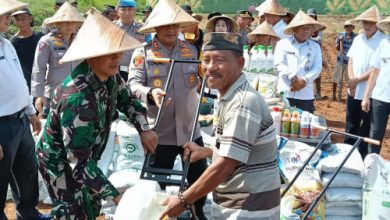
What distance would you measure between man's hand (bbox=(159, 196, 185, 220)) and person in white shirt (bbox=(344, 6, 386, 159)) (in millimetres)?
4486

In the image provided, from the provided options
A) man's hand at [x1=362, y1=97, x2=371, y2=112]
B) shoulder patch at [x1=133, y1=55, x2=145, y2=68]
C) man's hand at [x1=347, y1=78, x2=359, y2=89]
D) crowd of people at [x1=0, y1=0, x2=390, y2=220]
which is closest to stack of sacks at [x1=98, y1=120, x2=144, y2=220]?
crowd of people at [x1=0, y1=0, x2=390, y2=220]

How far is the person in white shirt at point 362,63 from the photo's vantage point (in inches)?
261

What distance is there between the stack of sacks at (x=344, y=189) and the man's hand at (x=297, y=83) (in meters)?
1.63

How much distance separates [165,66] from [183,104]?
1.21 feet

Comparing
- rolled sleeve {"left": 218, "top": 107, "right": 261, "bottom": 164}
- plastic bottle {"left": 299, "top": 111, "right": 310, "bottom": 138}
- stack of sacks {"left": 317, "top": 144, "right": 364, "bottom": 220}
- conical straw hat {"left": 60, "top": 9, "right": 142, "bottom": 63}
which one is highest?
conical straw hat {"left": 60, "top": 9, "right": 142, "bottom": 63}

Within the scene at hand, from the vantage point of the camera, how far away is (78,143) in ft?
9.68

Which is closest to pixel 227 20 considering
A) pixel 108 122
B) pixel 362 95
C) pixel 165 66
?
pixel 165 66

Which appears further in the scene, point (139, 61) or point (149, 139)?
point (139, 61)

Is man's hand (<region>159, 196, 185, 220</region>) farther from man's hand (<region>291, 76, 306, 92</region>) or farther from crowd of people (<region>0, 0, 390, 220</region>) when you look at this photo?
man's hand (<region>291, 76, 306, 92</region>)

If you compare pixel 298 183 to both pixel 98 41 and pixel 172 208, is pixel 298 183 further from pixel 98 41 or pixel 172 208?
pixel 98 41

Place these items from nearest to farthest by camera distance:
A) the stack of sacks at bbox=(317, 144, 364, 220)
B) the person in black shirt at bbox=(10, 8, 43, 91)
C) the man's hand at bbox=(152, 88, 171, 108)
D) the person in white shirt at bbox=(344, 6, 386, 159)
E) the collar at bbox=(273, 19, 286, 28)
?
the man's hand at bbox=(152, 88, 171, 108), the stack of sacks at bbox=(317, 144, 364, 220), the person in white shirt at bbox=(344, 6, 386, 159), the person in black shirt at bbox=(10, 8, 43, 91), the collar at bbox=(273, 19, 286, 28)

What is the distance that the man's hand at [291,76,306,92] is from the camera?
639cm

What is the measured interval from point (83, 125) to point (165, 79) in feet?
5.27

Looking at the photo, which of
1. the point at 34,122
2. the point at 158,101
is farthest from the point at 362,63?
the point at 34,122
